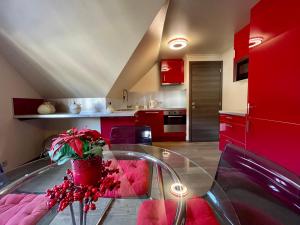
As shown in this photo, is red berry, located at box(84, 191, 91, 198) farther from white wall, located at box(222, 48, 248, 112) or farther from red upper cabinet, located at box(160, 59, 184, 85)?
red upper cabinet, located at box(160, 59, 184, 85)

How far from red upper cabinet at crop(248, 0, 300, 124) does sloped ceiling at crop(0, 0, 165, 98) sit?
122 centimetres

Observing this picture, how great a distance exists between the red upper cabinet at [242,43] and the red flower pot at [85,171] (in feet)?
9.70

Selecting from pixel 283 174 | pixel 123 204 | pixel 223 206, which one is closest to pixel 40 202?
pixel 123 204

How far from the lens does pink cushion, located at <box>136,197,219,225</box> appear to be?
893 mm

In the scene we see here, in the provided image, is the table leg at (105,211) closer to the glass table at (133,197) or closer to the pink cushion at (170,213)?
the glass table at (133,197)

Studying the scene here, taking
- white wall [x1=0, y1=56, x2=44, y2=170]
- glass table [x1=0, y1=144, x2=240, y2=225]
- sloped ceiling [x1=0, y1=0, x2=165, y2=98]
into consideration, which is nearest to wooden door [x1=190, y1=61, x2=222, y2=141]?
glass table [x1=0, y1=144, x2=240, y2=225]

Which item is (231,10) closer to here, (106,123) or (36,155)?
(106,123)

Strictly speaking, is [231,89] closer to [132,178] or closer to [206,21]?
[206,21]

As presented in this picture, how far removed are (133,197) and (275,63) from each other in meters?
1.98

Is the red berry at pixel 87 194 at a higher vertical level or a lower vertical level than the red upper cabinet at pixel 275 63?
lower

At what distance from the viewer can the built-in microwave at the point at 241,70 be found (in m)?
2.97

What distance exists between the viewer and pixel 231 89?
3666 mm

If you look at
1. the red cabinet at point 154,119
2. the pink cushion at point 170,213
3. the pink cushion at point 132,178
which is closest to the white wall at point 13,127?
the pink cushion at point 132,178

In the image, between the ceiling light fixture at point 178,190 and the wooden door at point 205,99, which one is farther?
the wooden door at point 205,99
